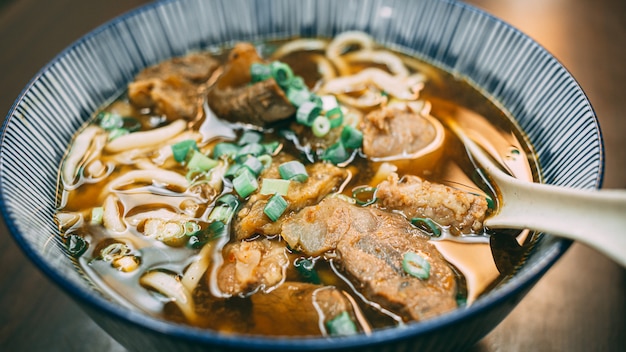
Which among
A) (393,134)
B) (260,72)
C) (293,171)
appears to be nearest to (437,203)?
(393,134)

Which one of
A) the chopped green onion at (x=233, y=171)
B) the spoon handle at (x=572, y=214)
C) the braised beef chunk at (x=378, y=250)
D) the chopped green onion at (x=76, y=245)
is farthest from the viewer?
the chopped green onion at (x=233, y=171)

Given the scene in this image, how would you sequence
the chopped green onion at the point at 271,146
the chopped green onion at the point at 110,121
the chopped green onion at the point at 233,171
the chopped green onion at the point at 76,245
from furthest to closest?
the chopped green onion at the point at 110,121 → the chopped green onion at the point at 271,146 → the chopped green onion at the point at 233,171 → the chopped green onion at the point at 76,245

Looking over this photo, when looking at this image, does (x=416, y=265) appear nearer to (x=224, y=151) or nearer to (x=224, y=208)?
(x=224, y=208)

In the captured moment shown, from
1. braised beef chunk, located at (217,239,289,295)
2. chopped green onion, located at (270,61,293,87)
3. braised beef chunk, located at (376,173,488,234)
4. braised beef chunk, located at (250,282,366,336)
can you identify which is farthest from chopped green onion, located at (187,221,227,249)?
chopped green onion, located at (270,61,293,87)

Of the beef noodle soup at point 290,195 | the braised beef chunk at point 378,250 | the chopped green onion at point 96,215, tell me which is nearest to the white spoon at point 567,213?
the beef noodle soup at point 290,195

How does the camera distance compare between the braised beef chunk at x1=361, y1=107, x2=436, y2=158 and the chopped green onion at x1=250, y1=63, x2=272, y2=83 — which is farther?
the chopped green onion at x1=250, y1=63, x2=272, y2=83

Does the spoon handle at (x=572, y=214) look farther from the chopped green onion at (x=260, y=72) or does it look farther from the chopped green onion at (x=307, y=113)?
the chopped green onion at (x=260, y=72)

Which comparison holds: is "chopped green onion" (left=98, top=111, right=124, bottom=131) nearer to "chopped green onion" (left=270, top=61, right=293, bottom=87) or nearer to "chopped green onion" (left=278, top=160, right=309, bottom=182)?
"chopped green onion" (left=270, top=61, right=293, bottom=87)

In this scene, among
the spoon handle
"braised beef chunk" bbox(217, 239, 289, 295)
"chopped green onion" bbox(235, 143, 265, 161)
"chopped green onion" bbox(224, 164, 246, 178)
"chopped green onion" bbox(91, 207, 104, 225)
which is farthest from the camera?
"chopped green onion" bbox(235, 143, 265, 161)
